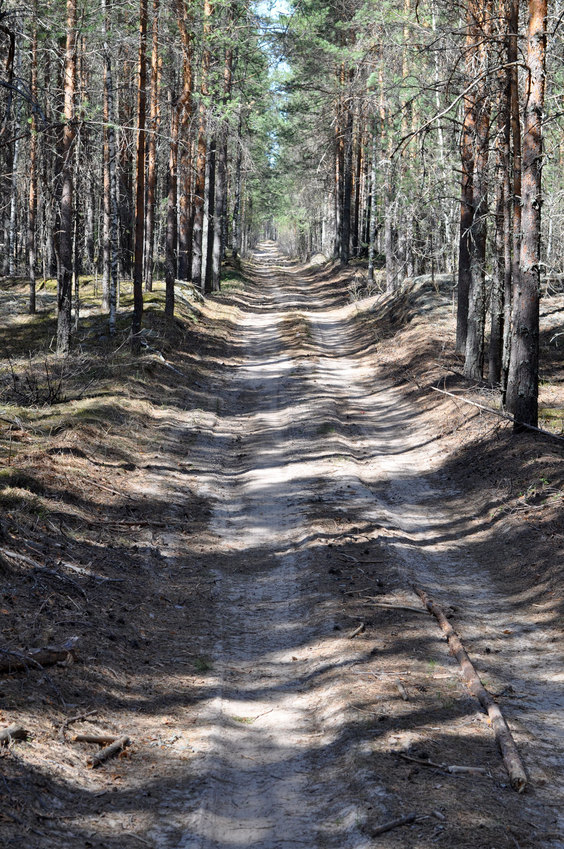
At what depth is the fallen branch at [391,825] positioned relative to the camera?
13.2 ft

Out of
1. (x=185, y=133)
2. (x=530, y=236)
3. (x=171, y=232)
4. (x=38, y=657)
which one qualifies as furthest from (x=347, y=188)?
(x=38, y=657)

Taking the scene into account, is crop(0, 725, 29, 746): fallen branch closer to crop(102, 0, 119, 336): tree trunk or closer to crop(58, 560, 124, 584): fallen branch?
crop(58, 560, 124, 584): fallen branch

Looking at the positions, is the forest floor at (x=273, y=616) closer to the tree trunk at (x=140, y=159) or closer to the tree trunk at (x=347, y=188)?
the tree trunk at (x=140, y=159)

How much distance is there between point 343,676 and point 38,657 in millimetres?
2364

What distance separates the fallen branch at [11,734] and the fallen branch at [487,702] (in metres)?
3.03

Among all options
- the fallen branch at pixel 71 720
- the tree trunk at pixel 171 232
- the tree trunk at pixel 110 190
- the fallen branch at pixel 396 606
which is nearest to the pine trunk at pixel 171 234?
the tree trunk at pixel 171 232

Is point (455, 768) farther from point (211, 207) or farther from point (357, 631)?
point (211, 207)

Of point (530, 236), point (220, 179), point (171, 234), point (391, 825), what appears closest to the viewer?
point (391, 825)

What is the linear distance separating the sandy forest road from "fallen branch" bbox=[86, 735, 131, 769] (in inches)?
20.1

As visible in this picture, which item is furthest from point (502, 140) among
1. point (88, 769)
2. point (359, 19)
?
point (359, 19)

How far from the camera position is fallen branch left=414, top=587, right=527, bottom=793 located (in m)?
4.58

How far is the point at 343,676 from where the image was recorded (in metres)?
5.95

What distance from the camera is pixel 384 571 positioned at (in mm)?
8188

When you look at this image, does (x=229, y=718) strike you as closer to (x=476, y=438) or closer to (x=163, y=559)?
(x=163, y=559)
